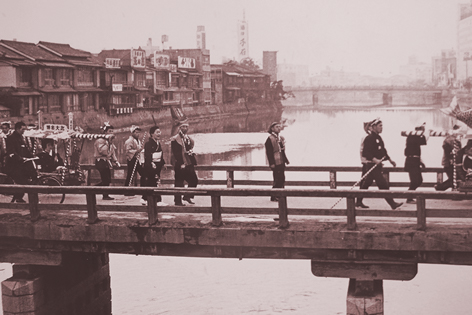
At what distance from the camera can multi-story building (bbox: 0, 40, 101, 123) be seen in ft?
94.4

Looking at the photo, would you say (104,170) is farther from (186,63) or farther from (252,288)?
(186,63)

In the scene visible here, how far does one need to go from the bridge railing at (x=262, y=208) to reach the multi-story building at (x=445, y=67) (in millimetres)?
21686

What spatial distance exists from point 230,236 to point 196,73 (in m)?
40.0

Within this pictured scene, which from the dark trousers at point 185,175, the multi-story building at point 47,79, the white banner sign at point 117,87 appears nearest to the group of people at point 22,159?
the dark trousers at point 185,175

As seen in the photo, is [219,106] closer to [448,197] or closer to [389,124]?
[389,124]

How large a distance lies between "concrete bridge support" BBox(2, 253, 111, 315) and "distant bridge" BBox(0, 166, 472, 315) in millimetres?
12

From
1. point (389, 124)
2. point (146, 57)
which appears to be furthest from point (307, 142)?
point (146, 57)

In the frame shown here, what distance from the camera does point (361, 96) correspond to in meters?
70.4

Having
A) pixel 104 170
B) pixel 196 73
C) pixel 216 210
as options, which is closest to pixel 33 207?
pixel 216 210

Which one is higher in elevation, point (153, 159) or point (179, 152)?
point (179, 152)

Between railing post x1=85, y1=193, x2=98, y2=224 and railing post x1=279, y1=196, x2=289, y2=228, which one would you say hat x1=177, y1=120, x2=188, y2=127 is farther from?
railing post x1=279, y1=196, x2=289, y2=228

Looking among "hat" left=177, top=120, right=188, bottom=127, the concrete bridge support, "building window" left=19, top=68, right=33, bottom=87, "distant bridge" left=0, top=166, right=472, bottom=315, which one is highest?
"building window" left=19, top=68, right=33, bottom=87

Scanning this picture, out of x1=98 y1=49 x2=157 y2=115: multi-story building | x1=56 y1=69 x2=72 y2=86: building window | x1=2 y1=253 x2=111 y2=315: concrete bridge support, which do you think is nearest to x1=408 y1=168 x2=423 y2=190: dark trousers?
x1=2 y1=253 x2=111 y2=315: concrete bridge support

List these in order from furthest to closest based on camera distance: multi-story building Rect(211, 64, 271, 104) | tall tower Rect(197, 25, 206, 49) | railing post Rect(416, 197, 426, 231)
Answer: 1. multi-story building Rect(211, 64, 271, 104)
2. tall tower Rect(197, 25, 206, 49)
3. railing post Rect(416, 197, 426, 231)
